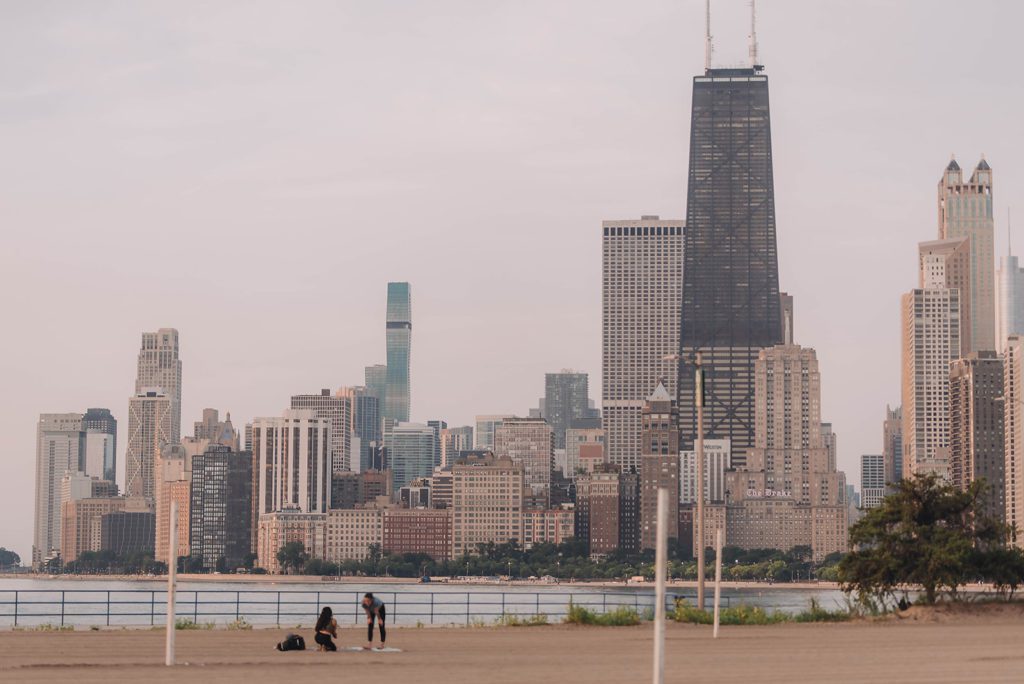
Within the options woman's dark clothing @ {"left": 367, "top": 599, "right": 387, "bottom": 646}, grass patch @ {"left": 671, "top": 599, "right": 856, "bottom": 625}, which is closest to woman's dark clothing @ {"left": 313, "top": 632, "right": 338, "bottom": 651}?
woman's dark clothing @ {"left": 367, "top": 599, "right": 387, "bottom": 646}

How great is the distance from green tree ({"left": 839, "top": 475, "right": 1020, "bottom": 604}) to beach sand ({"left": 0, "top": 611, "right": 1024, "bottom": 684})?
463 centimetres

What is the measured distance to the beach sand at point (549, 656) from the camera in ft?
116

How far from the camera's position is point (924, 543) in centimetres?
6216

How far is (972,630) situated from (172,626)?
26259 millimetres

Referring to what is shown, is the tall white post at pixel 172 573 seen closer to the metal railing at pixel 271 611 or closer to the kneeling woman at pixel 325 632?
the kneeling woman at pixel 325 632

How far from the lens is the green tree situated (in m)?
61.4

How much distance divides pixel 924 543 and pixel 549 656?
78.9 ft

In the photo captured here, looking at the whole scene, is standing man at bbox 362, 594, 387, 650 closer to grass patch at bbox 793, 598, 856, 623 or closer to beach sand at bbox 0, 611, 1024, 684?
beach sand at bbox 0, 611, 1024, 684

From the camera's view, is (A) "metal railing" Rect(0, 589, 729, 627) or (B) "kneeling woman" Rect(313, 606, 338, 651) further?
(A) "metal railing" Rect(0, 589, 729, 627)

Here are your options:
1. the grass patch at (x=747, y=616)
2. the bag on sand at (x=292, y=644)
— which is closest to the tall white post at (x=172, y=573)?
the bag on sand at (x=292, y=644)

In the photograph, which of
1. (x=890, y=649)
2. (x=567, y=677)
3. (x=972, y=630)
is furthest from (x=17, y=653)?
(x=972, y=630)

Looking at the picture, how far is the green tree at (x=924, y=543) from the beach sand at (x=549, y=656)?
463 cm

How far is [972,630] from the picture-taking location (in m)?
53.0

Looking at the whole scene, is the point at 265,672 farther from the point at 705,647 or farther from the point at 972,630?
the point at 972,630
